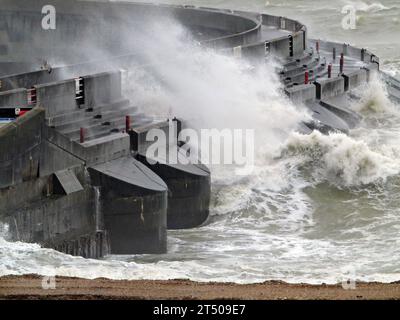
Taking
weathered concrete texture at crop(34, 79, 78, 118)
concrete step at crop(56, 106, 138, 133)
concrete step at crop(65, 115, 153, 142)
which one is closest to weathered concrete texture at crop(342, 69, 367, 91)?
concrete step at crop(56, 106, 138, 133)

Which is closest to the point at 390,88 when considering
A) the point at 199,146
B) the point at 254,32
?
the point at 254,32

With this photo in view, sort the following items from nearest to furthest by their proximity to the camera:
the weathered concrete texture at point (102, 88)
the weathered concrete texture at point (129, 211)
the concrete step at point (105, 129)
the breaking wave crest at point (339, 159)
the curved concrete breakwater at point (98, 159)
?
the curved concrete breakwater at point (98, 159) → the weathered concrete texture at point (129, 211) → the concrete step at point (105, 129) → the weathered concrete texture at point (102, 88) → the breaking wave crest at point (339, 159)

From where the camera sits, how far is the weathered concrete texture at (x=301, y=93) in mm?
33194

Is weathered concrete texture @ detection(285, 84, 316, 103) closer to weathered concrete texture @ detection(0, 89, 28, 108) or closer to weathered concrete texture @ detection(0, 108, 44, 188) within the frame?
weathered concrete texture @ detection(0, 89, 28, 108)

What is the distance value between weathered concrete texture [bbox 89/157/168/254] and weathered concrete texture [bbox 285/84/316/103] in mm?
9631

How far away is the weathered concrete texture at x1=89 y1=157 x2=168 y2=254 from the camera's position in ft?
79.2

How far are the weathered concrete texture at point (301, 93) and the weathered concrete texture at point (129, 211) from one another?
9631 millimetres
